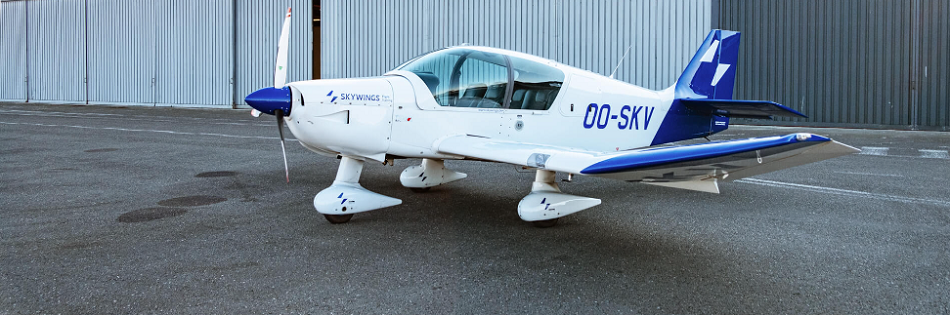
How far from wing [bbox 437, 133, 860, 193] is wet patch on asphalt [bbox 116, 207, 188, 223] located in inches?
132

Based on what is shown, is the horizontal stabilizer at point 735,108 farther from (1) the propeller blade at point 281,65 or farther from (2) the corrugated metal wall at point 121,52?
(2) the corrugated metal wall at point 121,52

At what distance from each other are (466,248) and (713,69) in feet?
16.4

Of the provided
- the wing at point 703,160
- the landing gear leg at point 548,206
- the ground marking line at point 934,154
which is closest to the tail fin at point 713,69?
the landing gear leg at point 548,206

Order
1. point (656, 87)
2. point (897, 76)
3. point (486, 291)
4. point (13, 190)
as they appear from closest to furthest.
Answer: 1. point (486, 291)
2. point (13, 190)
3. point (897, 76)
4. point (656, 87)

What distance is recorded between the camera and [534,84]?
598 centimetres

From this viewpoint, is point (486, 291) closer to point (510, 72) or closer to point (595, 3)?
point (510, 72)

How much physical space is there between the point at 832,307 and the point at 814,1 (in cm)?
1811

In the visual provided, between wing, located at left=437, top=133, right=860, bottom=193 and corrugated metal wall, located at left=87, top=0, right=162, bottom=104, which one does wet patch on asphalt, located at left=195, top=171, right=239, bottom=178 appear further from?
corrugated metal wall, located at left=87, top=0, right=162, bottom=104

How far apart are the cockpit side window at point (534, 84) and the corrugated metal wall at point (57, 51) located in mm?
33996

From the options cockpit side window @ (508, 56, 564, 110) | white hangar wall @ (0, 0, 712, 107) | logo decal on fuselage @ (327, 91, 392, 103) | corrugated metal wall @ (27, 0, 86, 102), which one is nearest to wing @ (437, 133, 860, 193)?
cockpit side window @ (508, 56, 564, 110)

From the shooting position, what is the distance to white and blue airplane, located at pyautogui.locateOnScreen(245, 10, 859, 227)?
4.99 m

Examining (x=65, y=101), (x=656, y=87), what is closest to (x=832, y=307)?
(x=656, y=87)

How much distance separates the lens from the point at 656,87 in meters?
20.4

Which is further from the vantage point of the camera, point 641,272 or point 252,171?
point 252,171
